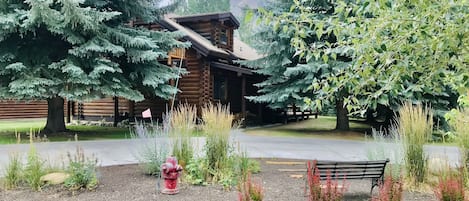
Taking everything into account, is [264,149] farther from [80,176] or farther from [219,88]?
[219,88]

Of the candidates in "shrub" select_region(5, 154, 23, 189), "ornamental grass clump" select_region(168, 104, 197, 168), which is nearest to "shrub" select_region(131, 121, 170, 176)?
"ornamental grass clump" select_region(168, 104, 197, 168)

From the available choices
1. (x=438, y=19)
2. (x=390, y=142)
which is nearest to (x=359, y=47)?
(x=438, y=19)

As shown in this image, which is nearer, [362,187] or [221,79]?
[362,187]

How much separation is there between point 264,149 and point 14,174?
5.92 m

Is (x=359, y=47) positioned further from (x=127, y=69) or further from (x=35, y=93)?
(x=127, y=69)

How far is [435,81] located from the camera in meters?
3.44

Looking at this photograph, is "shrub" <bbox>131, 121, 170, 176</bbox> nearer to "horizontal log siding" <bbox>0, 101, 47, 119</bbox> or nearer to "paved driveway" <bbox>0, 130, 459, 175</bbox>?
"paved driveway" <bbox>0, 130, 459, 175</bbox>

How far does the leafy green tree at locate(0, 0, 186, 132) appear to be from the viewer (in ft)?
32.7

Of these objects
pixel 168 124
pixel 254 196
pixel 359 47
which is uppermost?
pixel 359 47

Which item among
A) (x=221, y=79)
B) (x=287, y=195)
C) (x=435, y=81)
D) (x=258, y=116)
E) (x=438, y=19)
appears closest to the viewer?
(x=438, y=19)

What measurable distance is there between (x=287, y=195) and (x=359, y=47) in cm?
265

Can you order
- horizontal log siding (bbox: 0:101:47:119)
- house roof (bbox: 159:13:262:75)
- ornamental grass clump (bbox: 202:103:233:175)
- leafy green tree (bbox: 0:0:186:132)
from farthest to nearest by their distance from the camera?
horizontal log siding (bbox: 0:101:47:119), house roof (bbox: 159:13:262:75), leafy green tree (bbox: 0:0:186:132), ornamental grass clump (bbox: 202:103:233:175)

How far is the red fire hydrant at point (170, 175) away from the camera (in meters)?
5.08

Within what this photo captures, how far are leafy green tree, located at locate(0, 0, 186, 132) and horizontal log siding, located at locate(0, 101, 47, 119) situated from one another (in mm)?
10903
